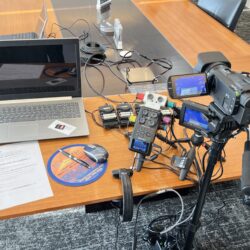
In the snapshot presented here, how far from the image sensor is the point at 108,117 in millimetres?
1270

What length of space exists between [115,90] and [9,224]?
2.86 feet

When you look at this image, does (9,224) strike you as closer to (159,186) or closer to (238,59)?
(159,186)

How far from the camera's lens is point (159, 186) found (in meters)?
1.07

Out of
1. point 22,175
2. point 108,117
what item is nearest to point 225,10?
point 108,117

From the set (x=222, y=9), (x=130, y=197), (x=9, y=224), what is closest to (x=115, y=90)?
(x=130, y=197)

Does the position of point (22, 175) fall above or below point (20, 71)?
below

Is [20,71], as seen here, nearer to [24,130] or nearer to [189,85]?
[24,130]

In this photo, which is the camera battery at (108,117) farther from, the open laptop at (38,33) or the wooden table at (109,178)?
the open laptop at (38,33)

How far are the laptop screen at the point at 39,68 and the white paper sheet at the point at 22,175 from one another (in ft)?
0.74

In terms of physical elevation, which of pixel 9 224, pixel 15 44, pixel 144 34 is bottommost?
pixel 9 224

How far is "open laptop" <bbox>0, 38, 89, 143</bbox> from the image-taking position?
118 cm

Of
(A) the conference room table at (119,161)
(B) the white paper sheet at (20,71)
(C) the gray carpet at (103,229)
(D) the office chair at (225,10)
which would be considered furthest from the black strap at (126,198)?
(D) the office chair at (225,10)

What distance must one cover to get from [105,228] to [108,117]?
0.69m

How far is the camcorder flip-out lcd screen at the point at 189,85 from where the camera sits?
31.5 inches
